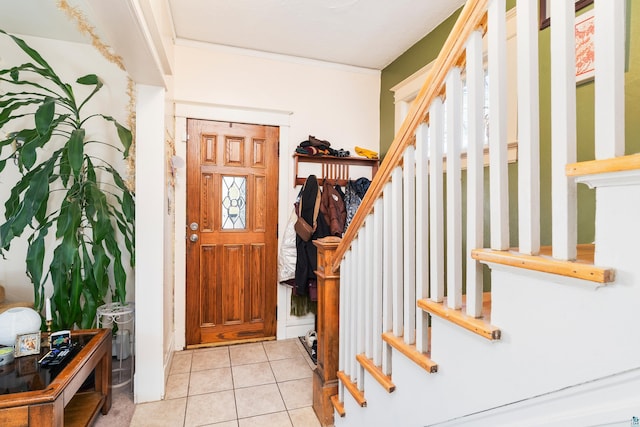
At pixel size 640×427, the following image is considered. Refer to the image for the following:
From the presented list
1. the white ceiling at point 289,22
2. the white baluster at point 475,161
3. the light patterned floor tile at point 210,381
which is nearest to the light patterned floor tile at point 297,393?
the light patterned floor tile at point 210,381

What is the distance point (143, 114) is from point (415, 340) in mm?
2005

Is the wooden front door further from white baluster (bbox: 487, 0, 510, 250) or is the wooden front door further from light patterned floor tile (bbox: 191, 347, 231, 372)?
white baluster (bbox: 487, 0, 510, 250)

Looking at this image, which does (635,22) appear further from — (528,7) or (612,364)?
(612,364)

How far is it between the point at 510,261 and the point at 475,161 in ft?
0.93

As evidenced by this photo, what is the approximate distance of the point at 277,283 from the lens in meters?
2.97

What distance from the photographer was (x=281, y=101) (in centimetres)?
299

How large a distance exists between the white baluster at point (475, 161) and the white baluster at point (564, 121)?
200 mm

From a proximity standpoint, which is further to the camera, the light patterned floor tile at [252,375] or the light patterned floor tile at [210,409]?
the light patterned floor tile at [252,375]

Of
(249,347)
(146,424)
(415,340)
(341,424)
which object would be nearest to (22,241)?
(146,424)

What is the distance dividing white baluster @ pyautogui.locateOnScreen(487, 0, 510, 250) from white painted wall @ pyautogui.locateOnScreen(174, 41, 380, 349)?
2.31 m

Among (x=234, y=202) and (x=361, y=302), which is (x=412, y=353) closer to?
(x=361, y=302)

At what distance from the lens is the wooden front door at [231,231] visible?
2.76 m

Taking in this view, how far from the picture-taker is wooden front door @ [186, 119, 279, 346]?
276 cm

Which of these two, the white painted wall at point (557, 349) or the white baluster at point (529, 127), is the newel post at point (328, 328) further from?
the white baluster at point (529, 127)
